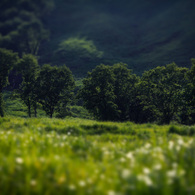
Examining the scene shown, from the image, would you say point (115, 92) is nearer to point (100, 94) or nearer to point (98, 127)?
point (100, 94)

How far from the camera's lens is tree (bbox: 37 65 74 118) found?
146 feet

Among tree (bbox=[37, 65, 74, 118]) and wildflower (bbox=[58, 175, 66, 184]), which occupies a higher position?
tree (bbox=[37, 65, 74, 118])

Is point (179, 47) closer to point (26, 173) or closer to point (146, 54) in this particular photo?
point (146, 54)

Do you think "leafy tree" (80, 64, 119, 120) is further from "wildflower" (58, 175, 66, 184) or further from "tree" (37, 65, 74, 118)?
"wildflower" (58, 175, 66, 184)

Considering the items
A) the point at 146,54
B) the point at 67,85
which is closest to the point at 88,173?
the point at 67,85

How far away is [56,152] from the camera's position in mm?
4621

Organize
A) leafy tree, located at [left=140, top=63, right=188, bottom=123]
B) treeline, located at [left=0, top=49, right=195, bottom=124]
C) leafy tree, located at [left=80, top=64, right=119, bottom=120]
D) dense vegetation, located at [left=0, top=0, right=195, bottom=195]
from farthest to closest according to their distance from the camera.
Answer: treeline, located at [left=0, top=49, right=195, bottom=124] < leafy tree, located at [left=80, top=64, right=119, bottom=120] < leafy tree, located at [left=140, top=63, right=188, bottom=123] < dense vegetation, located at [left=0, top=0, right=195, bottom=195]

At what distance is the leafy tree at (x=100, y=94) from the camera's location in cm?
3950

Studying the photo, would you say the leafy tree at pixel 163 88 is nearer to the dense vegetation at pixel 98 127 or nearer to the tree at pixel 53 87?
the dense vegetation at pixel 98 127

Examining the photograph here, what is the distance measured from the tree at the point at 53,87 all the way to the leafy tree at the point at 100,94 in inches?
268

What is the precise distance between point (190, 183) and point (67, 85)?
44997 mm

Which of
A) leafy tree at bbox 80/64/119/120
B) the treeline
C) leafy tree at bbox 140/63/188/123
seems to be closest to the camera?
leafy tree at bbox 140/63/188/123

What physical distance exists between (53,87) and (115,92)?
54.1 feet

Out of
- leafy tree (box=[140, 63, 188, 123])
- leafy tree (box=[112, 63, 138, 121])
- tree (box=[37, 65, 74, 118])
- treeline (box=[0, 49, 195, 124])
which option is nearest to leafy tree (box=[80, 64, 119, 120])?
treeline (box=[0, 49, 195, 124])
